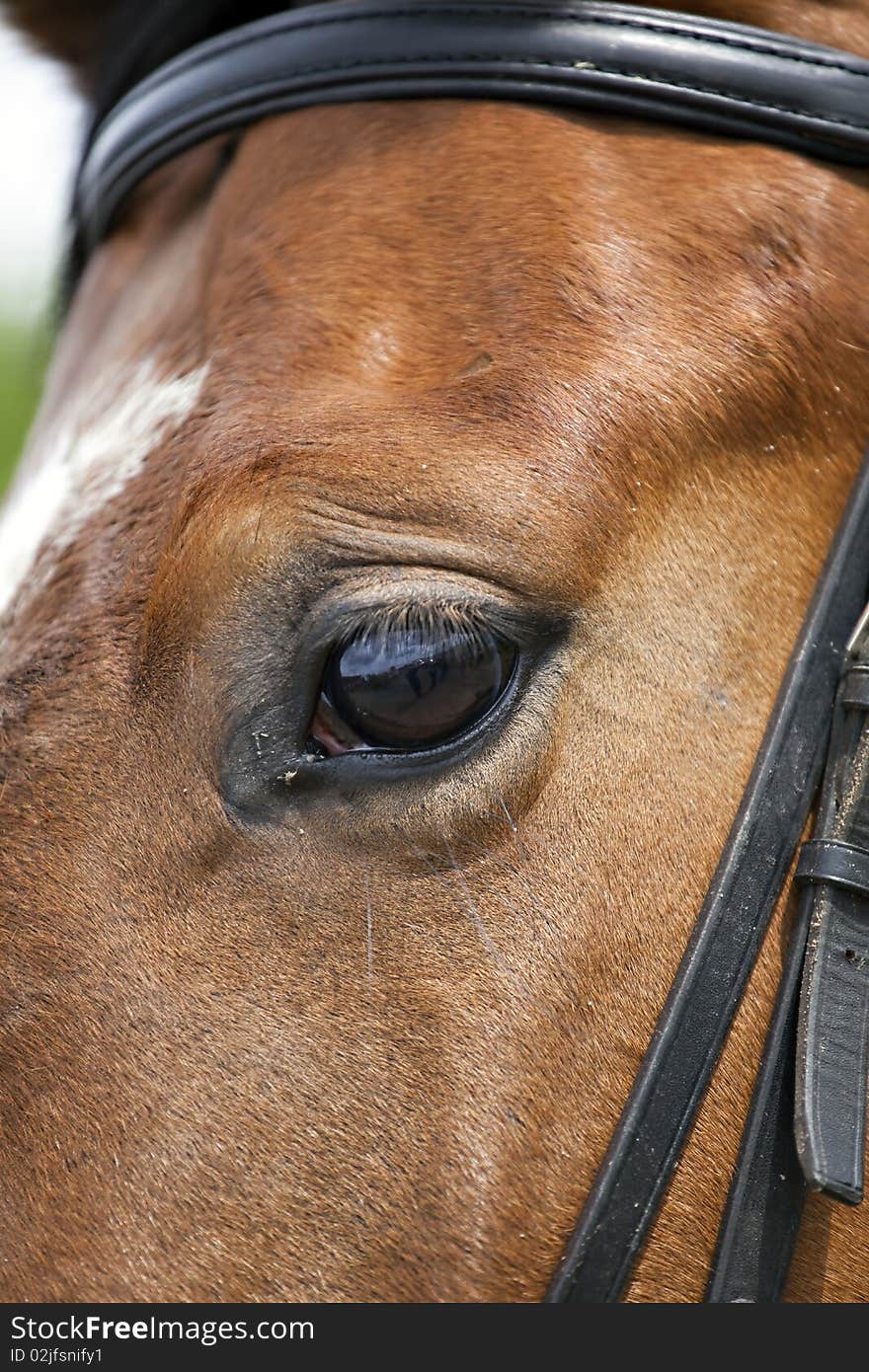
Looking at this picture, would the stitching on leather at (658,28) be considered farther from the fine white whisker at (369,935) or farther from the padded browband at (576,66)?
the fine white whisker at (369,935)

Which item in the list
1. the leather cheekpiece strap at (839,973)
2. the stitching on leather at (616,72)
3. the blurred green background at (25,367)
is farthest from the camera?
the blurred green background at (25,367)

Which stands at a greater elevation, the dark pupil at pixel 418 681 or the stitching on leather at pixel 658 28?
the stitching on leather at pixel 658 28

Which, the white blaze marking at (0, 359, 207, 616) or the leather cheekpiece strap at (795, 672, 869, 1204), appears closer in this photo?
the leather cheekpiece strap at (795, 672, 869, 1204)

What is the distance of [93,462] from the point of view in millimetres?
1420

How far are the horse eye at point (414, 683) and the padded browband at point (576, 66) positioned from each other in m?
0.66

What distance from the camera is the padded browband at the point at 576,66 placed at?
1349 millimetres

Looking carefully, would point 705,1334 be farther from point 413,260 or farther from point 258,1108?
point 413,260

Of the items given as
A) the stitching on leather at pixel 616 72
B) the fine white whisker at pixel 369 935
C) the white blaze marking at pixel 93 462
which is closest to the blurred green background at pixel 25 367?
the white blaze marking at pixel 93 462

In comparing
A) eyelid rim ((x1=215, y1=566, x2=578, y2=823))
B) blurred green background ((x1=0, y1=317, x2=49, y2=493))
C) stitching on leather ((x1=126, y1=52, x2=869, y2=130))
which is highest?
blurred green background ((x1=0, y1=317, x2=49, y2=493))

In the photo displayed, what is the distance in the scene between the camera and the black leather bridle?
3.83 feet

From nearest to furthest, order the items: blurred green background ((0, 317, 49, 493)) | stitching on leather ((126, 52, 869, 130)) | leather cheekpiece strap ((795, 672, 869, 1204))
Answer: leather cheekpiece strap ((795, 672, 869, 1204)), stitching on leather ((126, 52, 869, 130)), blurred green background ((0, 317, 49, 493))

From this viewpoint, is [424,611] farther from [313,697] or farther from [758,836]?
[758,836]

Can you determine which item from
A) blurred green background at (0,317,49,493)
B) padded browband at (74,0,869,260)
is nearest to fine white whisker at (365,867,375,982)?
padded browband at (74,0,869,260)

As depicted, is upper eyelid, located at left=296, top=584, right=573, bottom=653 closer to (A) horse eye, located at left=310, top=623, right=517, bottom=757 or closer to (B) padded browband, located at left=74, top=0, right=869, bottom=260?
(A) horse eye, located at left=310, top=623, right=517, bottom=757
